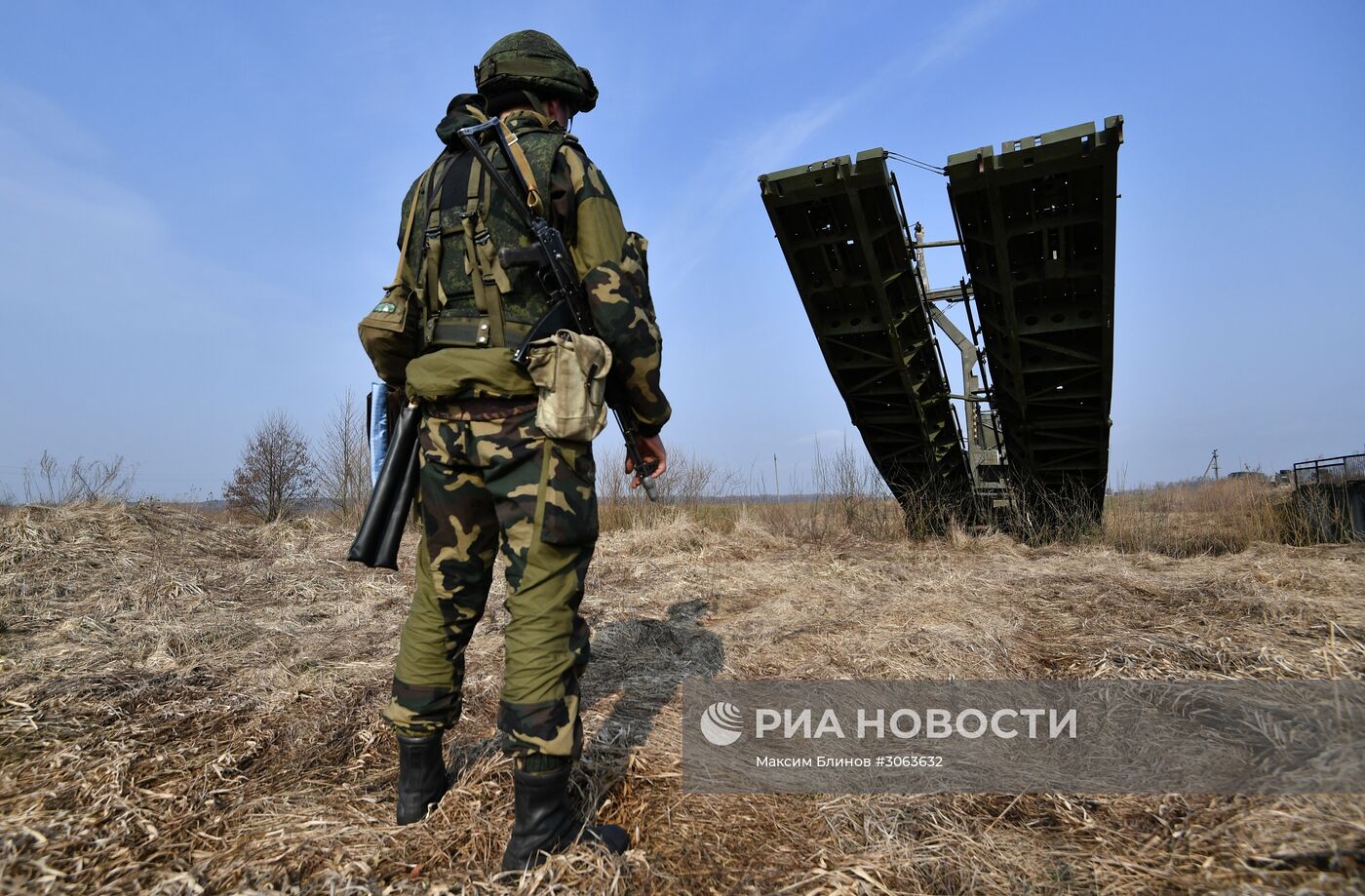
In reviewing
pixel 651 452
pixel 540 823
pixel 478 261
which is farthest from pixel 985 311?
pixel 540 823

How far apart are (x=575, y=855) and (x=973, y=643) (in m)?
2.24

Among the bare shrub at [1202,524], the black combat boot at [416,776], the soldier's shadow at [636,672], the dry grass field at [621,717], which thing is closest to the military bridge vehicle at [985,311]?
the bare shrub at [1202,524]

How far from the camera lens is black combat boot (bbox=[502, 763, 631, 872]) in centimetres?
156

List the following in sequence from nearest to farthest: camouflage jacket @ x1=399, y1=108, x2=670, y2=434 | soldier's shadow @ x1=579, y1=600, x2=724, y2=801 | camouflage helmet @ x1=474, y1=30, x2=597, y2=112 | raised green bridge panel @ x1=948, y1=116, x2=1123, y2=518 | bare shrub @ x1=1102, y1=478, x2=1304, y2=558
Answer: camouflage jacket @ x1=399, y1=108, x2=670, y2=434 < camouflage helmet @ x1=474, y1=30, x2=597, y2=112 < soldier's shadow @ x1=579, y1=600, x2=724, y2=801 < raised green bridge panel @ x1=948, y1=116, x2=1123, y2=518 < bare shrub @ x1=1102, y1=478, x2=1304, y2=558

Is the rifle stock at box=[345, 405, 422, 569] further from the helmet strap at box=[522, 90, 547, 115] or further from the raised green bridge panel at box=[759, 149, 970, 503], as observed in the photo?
the raised green bridge panel at box=[759, 149, 970, 503]

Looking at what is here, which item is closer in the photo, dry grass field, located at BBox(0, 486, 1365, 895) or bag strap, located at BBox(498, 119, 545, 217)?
dry grass field, located at BBox(0, 486, 1365, 895)

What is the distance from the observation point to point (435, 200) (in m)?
1.87

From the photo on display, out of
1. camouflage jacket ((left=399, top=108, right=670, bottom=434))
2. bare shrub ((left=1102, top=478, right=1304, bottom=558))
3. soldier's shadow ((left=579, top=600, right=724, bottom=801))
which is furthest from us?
bare shrub ((left=1102, top=478, right=1304, bottom=558))

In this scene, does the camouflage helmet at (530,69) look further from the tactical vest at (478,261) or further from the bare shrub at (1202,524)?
the bare shrub at (1202,524)

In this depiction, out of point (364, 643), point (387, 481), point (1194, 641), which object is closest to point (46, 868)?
point (387, 481)

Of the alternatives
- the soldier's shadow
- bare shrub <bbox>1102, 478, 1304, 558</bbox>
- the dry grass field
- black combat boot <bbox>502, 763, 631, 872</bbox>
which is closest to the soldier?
black combat boot <bbox>502, 763, 631, 872</bbox>

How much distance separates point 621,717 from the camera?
2551mm

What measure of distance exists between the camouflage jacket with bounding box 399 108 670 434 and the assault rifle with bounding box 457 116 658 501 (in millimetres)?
35

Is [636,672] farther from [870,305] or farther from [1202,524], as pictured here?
[1202,524]
